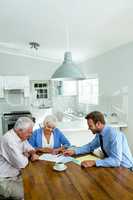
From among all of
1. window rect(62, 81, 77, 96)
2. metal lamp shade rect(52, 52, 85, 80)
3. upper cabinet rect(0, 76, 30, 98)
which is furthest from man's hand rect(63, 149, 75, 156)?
window rect(62, 81, 77, 96)

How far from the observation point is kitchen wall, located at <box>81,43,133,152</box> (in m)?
4.02

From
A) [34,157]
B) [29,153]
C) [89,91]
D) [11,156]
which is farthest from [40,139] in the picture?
[89,91]

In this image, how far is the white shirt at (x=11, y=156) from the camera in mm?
2276

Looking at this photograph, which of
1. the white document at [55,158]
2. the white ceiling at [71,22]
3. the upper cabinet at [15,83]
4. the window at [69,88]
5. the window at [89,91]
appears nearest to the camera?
the white document at [55,158]

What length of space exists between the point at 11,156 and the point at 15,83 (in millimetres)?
4264

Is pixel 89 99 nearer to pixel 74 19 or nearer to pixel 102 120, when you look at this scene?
pixel 74 19

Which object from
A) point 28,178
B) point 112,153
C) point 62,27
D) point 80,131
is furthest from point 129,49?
point 28,178

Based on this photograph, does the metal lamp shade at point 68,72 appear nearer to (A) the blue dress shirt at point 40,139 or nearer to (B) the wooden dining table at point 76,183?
(A) the blue dress shirt at point 40,139

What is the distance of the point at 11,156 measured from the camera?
232 centimetres

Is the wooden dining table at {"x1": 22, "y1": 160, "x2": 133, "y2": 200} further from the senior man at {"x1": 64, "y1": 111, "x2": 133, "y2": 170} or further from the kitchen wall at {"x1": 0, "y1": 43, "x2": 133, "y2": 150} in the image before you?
the kitchen wall at {"x1": 0, "y1": 43, "x2": 133, "y2": 150}

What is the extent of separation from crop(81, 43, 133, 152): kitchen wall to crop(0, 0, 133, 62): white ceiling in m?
0.19

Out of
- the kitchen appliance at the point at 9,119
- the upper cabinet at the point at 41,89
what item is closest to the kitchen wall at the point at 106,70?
the upper cabinet at the point at 41,89

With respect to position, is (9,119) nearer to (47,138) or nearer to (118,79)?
(118,79)

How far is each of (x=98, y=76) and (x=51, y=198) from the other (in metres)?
4.09
